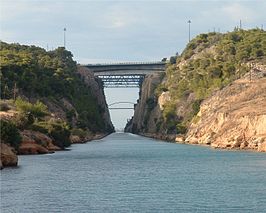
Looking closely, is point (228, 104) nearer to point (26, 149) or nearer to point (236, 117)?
point (236, 117)

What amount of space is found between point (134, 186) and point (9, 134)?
3147cm

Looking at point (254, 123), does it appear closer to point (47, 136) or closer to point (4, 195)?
point (47, 136)

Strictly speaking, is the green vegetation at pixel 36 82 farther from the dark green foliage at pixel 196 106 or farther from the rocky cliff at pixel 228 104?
the dark green foliage at pixel 196 106

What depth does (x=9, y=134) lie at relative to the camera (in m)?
86.6

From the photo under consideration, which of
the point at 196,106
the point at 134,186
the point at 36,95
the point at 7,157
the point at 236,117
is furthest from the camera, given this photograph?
the point at 196,106

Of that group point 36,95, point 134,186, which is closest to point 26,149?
point 134,186

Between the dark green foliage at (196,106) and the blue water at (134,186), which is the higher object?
the dark green foliage at (196,106)

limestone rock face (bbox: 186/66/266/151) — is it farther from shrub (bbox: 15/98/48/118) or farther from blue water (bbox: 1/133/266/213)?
blue water (bbox: 1/133/266/213)

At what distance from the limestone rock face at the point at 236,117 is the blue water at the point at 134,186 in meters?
33.5

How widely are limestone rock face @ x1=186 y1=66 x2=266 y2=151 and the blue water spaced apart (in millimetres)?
33520

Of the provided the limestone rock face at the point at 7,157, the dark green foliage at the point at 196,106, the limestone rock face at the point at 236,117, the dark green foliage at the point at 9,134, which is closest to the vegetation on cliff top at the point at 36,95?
the dark green foliage at the point at 9,134

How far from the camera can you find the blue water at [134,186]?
48000mm

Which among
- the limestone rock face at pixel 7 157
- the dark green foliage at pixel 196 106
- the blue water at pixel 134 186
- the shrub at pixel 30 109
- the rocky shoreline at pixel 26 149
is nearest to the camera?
the blue water at pixel 134 186

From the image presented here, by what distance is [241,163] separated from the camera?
82625 millimetres
